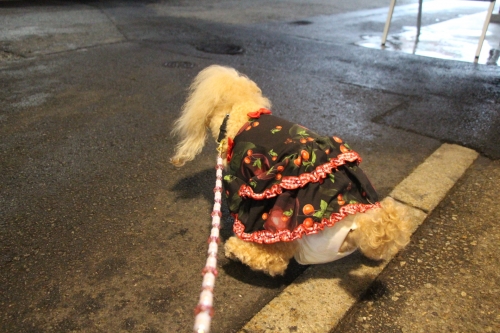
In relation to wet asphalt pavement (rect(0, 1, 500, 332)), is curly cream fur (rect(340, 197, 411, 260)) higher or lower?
higher

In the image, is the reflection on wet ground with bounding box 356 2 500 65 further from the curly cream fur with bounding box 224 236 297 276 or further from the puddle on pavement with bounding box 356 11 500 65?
the curly cream fur with bounding box 224 236 297 276

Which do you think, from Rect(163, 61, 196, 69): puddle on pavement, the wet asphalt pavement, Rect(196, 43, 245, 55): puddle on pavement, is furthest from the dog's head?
Rect(196, 43, 245, 55): puddle on pavement

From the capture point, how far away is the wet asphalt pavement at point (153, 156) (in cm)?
206

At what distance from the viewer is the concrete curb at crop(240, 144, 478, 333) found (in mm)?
1922

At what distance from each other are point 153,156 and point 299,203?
187 centimetres

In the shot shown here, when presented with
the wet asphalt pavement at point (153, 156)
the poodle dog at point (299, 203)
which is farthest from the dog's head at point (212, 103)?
the wet asphalt pavement at point (153, 156)

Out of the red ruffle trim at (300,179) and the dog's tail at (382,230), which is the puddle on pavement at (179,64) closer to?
the red ruffle trim at (300,179)

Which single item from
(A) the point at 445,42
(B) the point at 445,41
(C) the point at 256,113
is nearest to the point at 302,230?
(C) the point at 256,113

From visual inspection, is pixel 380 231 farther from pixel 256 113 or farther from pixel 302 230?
pixel 256 113

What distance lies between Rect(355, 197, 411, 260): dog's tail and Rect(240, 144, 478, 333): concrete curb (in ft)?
1.01

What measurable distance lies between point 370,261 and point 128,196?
1698 millimetres

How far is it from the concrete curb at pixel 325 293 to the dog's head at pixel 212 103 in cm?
107

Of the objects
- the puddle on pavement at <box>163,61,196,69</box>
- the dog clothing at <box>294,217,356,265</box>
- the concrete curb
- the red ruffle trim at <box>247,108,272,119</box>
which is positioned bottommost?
the concrete curb

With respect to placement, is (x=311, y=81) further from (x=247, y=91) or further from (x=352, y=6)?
(x=352, y=6)
